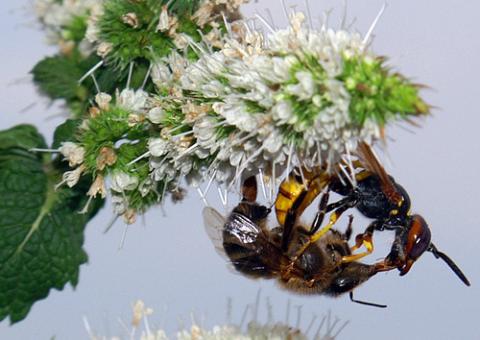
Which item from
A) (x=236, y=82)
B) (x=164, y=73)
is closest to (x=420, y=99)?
(x=236, y=82)

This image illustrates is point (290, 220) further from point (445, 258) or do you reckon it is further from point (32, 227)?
point (32, 227)

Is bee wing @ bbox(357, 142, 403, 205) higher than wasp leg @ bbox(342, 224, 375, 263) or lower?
higher

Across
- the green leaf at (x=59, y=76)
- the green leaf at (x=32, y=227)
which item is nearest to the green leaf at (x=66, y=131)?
the green leaf at (x=32, y=227)

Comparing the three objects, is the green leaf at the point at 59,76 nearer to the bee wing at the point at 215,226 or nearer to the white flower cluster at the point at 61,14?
the white flower cluster at the point at 61,14

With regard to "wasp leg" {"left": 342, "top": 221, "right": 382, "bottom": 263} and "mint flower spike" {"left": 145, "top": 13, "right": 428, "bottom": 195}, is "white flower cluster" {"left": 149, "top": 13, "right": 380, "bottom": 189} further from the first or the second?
"wasp leg" {"left": 342, "top": 221, "right": 382, "bottom": 263}

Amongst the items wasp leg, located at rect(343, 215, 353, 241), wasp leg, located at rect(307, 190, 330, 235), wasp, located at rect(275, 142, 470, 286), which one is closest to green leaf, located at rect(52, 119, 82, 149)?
wasp, located at rect(275, 142, 470, 286)

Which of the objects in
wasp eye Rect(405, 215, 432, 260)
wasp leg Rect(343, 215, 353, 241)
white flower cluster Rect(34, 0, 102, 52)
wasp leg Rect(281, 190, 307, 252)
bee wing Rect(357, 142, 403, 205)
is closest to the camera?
bee wing Rect(357, 142, 403, 205)

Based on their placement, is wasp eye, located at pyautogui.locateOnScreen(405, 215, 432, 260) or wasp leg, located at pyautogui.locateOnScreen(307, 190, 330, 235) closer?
wasp leg, located at pyautogui.locateOnScreen(307, 190, 330, 235)
